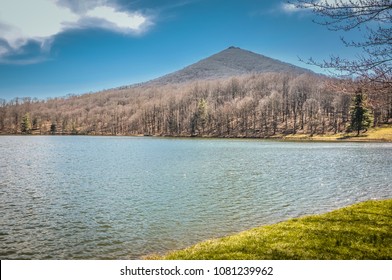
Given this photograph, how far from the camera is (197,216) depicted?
19.4m

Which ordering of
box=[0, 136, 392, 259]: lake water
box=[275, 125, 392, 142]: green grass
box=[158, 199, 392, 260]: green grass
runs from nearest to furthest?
box=[158, 199, 392, 260]: green grass
box=[0, 136, 392, 259]: lake water
box=[275, 125, 392, 142]: green grass

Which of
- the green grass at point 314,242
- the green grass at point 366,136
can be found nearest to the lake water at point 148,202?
the green grass at point 314,242

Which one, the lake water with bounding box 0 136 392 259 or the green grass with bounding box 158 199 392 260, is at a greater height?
the green grass with bounding box 158 199 392 260

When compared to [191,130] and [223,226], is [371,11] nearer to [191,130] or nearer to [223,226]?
[223,226]

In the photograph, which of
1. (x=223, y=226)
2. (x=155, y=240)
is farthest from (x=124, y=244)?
(x=223, y=226)

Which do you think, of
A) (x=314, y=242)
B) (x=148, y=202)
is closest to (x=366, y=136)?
(x=148, y=202)

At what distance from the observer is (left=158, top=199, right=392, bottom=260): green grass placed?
931cm

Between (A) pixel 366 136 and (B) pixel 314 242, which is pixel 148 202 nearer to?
(B) pixel 314 242

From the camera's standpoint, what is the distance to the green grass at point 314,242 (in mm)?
9312

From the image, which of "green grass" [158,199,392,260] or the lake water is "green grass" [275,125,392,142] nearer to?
Answer: the lake water

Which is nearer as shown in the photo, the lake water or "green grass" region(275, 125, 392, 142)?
the lake water

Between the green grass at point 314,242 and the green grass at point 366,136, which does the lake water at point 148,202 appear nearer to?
the green grass at point 314,242

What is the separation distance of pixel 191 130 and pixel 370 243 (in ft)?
514

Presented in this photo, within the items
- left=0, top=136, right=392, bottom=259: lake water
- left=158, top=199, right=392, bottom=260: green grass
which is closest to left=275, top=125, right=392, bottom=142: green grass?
left=0, top=136, right=392, bottom=259: lake water
